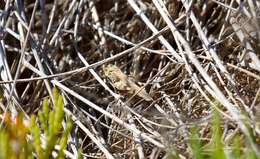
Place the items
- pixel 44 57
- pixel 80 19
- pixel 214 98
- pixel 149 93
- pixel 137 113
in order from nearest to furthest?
pixel 214 98
pixel 137 113
pixel 149 93
pixel 44 57
pixel 80 19

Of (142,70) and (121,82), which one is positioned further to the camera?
(142,70)

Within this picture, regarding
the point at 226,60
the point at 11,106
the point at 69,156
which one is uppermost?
the point at 11,106

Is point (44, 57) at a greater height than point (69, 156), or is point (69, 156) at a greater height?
point (44, 57)

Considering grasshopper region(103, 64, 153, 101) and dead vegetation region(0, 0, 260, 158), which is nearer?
dead vegetation region(0, 0, 260, 158)

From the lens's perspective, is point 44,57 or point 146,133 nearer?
point 146,133

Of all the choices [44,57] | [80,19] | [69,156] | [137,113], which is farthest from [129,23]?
[69,156]

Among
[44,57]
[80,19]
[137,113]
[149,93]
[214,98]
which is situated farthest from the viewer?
[80,19]

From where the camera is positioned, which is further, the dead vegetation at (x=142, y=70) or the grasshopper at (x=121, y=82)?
the grasshopper at (x=121, y=82)

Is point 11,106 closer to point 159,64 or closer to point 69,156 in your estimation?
point 69,156
